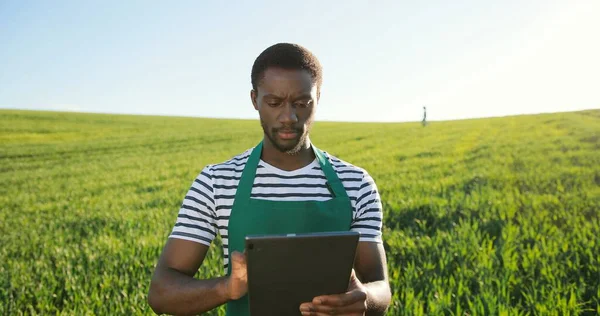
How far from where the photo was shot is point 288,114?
6.65 feet

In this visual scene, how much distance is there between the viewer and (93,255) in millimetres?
6004

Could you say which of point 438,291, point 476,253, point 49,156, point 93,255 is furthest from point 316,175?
point 49,156

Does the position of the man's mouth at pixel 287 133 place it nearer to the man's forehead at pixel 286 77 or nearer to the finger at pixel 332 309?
the man's forehead at pixel 286 77

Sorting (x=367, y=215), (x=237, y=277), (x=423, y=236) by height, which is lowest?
(x=423, y=236)

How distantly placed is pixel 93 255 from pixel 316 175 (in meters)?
4.67

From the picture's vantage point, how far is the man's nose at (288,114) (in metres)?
2.03

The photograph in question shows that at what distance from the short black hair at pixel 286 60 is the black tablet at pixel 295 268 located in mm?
773

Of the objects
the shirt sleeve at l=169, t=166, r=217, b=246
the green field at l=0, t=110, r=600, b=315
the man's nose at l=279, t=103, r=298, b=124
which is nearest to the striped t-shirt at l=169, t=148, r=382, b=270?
the shirt sleeve at l=169, t=166, r=217, b=246

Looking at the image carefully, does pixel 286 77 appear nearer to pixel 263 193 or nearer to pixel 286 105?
pixel 286 105

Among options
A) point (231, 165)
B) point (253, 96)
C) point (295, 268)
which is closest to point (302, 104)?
point (253, 96)

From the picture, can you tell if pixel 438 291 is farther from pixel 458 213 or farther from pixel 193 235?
pixel 458 213

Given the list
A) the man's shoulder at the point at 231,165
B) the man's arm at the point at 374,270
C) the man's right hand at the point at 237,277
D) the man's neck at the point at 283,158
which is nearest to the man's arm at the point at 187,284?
the man's right hand at the point at 237,277

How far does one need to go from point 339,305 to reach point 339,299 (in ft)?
0.07

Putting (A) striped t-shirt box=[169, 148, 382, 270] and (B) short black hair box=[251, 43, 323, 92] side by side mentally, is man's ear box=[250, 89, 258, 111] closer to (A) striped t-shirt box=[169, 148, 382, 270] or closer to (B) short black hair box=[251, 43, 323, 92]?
(B) short black hair box=[251, 43, 323, 92]
